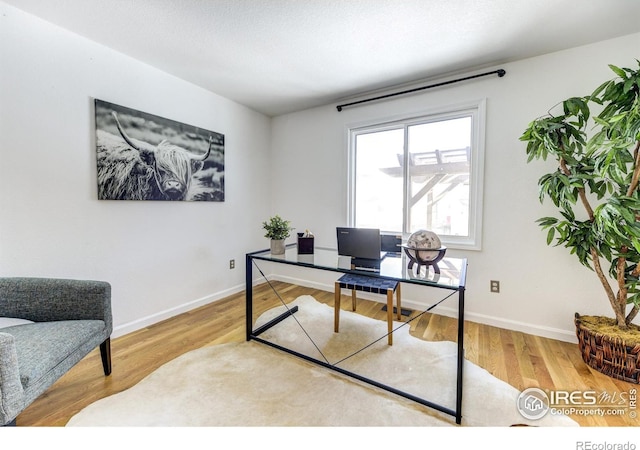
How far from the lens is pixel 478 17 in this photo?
181 cm

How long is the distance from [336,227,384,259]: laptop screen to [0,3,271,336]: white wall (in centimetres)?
185

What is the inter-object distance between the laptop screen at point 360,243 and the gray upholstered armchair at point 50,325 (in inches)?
62.2

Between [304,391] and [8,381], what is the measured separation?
1.35 m

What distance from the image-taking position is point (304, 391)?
1.64 meters

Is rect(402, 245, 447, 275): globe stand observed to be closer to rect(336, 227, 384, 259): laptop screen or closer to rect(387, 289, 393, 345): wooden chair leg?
rect(336, 227, 384, 259): laptop screen

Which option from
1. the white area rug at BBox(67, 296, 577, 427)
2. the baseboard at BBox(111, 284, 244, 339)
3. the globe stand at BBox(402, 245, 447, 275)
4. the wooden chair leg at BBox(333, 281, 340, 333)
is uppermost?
the globe stand at BBox(402, 245, 447, 275)

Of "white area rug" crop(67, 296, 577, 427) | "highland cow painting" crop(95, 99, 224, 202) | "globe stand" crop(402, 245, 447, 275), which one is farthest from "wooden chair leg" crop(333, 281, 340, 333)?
"highland cow painting" crop(95, 99, 224, 202)

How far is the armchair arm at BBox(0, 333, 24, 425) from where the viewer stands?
3.46 feet

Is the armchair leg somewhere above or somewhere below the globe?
below

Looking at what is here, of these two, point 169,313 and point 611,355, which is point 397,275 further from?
point 169,313

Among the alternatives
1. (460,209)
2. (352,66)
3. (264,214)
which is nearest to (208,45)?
(352,66)

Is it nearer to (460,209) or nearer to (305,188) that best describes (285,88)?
(305,188)

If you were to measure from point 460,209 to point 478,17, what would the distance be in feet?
5.24

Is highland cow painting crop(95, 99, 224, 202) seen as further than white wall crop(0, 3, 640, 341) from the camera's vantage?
Yes
